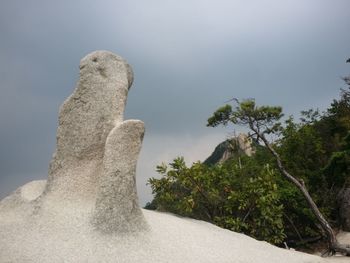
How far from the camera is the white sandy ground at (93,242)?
780 cm

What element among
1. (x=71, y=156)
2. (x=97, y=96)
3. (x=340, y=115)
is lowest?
(x=71, y=156)

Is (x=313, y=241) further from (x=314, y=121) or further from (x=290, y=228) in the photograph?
(x=314, y=121)

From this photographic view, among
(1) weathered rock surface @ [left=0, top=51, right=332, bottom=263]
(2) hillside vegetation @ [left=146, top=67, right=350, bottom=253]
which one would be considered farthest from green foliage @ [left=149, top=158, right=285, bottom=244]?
(1) weathered rock surface @ [left=0, top=51, right=332, bottom=263]

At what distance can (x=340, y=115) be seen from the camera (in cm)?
2444

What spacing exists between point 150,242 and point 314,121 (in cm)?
2017

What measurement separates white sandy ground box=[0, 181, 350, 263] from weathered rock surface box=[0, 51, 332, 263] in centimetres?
2

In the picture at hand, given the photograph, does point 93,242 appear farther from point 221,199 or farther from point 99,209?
point 221,199

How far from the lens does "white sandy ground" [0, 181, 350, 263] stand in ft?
25.6

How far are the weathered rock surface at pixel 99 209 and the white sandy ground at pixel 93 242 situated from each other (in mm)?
19

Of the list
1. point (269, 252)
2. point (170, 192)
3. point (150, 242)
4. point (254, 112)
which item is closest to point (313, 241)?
point (254, 112)

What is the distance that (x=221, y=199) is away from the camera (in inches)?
552

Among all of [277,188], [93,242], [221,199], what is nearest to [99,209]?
[93,242]

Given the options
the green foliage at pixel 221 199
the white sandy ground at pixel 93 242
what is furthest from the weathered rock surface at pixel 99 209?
the green foliage at pixel 221 199

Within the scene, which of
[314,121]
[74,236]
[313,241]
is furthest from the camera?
[314,121]
